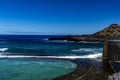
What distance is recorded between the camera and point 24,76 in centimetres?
1656

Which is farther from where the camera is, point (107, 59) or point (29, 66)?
point (107, 59)

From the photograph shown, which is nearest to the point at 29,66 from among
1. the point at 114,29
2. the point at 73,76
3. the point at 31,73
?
the point at 31,73

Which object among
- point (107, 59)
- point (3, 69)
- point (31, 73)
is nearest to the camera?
point (31, 73)

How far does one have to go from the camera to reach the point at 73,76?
16031 millimetres

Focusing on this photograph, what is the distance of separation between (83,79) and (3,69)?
7.73 metres

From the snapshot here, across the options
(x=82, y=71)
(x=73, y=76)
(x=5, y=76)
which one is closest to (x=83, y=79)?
(x=73, y=76)

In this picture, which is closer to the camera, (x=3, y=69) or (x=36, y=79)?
(x=36, y=79)

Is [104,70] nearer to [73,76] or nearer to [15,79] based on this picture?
[73,76]

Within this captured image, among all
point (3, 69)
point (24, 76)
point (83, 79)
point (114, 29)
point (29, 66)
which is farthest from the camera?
point (114, 29)

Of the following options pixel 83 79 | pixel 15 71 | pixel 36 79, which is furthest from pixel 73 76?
pixel 15 71

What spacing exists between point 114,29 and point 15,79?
85983 millimetres

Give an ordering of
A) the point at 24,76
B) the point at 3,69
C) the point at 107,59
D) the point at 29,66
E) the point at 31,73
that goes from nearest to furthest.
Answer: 1. the point at 24,76
2. the point at 31,73
3. the point at 3,69
4. the point at 29,66
5. the point at 107,59

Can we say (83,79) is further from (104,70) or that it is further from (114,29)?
(114,29)

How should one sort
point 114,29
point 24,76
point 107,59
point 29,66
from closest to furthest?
1. point 24,76
2. point 29,66
3. point 107,59
4. point 114,29
